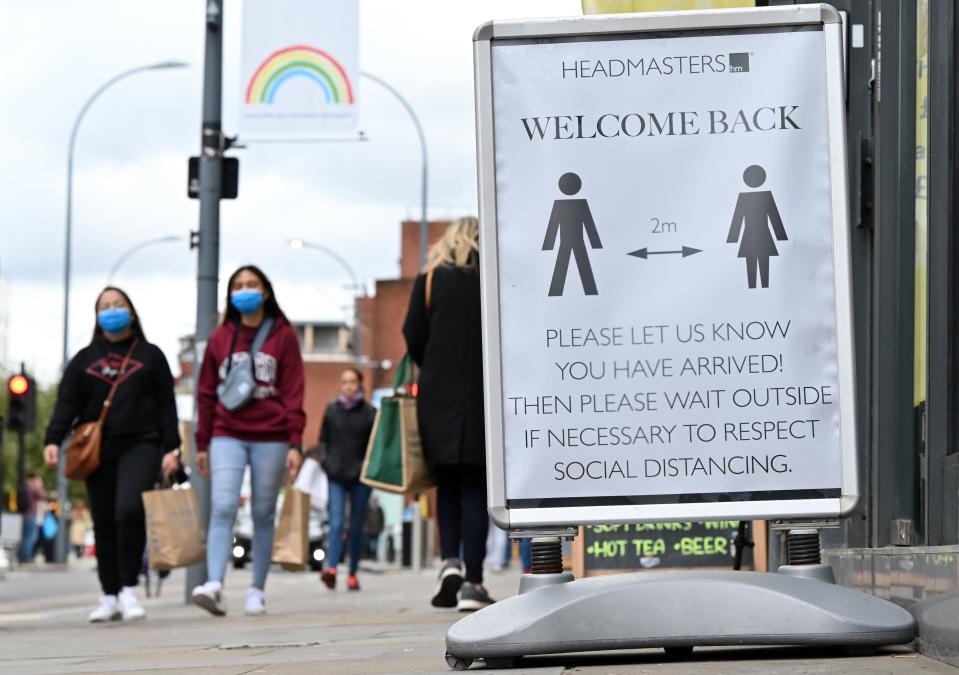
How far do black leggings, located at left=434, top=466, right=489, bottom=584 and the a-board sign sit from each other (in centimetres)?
409

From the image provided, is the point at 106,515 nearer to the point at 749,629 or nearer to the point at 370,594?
the point at 370,594

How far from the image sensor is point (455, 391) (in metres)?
9.13

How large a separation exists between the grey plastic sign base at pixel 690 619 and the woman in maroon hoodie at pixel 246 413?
17.9 feet

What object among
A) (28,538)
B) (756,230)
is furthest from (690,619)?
(28,538)

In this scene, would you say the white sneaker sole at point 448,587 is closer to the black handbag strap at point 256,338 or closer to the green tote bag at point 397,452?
the green tote bag at point 397,452

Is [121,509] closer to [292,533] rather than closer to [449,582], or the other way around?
[292,533]

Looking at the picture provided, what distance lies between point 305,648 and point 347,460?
27.0 feet

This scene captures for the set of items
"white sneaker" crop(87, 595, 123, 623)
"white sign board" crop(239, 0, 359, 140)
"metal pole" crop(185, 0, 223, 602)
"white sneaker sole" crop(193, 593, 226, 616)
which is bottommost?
"white sneaker" crop(87, 595, 123, 623)

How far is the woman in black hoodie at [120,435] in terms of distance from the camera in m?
10.4

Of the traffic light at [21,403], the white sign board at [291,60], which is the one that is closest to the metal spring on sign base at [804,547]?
the white sign board at [291,60]

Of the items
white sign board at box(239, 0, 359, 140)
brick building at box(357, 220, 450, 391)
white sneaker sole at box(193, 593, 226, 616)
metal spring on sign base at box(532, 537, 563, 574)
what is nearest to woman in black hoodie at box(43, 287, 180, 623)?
white sneaker sole at box(193, 593, 226, 616)

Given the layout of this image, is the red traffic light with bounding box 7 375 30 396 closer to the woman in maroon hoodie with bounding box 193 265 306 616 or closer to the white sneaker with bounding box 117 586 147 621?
the white sneaker with bounding box 117 586 147 621

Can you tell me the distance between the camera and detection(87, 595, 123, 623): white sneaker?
34.5ft

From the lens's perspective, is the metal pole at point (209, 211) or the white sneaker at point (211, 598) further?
the metal pole at point (209, 211)
